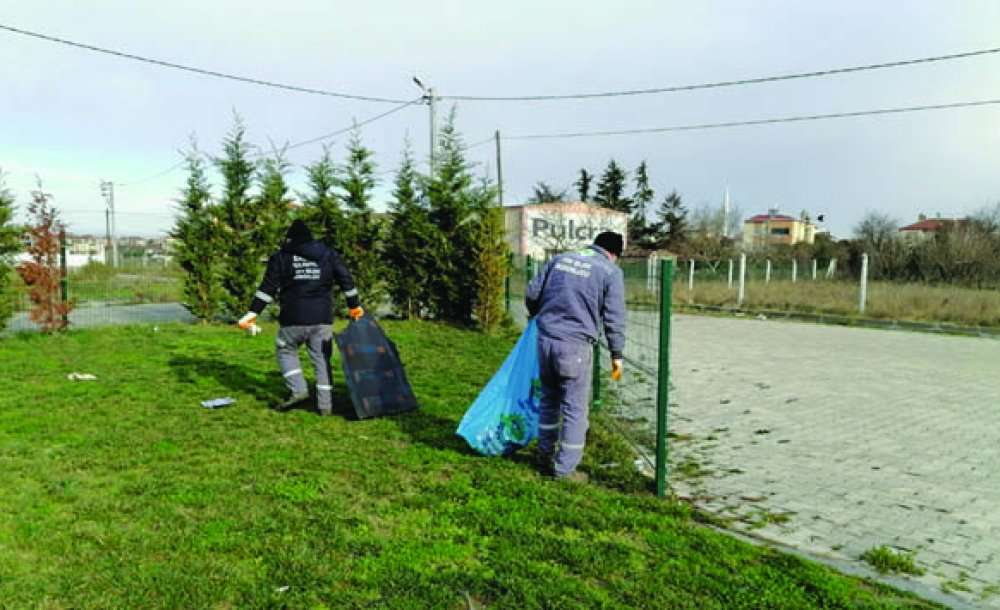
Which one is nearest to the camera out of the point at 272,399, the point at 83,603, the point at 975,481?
the point at 83,603

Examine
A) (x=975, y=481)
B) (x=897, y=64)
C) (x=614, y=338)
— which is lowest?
(x=975, y=481)

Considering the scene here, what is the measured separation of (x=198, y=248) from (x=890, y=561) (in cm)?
1314

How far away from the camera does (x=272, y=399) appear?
6.97 metres

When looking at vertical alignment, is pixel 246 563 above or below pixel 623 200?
below

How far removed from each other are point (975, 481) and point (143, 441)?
6.39 meters

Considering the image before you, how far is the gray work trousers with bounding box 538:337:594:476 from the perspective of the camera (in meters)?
4.49

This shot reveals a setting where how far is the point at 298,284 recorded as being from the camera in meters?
6.16

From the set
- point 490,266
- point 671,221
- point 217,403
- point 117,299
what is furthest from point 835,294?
point 671,221

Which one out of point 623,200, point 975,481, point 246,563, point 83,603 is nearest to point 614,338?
point 246,563

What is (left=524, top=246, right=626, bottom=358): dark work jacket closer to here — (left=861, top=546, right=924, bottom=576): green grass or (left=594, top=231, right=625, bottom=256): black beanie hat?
(left=594, top=231, right=625, bottom=256): black beanie hat

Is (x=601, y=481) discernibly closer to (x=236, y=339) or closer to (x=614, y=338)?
(x=614, y=338)

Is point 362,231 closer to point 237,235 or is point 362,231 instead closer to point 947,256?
point 237,235

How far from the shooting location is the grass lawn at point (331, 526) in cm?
299

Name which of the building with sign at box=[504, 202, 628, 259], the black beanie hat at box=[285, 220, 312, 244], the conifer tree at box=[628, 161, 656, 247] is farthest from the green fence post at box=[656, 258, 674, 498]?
the conifer tree at box=[628, 161, 656, 247]
